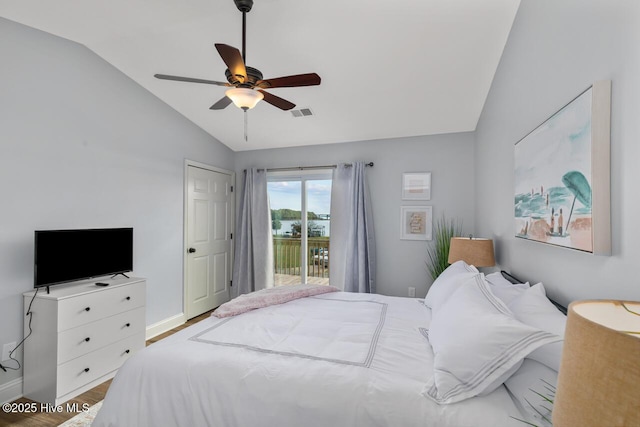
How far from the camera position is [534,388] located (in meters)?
1.08

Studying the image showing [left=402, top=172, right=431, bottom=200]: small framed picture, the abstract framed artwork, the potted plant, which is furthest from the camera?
[left=402, top=172, right=431, bottom=200]: small framed picture

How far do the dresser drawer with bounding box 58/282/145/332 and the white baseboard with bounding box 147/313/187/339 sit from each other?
2.47ft

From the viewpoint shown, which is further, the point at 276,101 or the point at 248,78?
the point at 276,101

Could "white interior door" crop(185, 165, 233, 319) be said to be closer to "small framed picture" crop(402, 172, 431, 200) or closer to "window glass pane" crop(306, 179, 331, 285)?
"window glass pane" crop(306, 179, 331, 285)

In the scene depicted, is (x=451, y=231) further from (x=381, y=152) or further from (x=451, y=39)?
(x=451, y=39)

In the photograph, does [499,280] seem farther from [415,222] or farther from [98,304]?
[98,304]

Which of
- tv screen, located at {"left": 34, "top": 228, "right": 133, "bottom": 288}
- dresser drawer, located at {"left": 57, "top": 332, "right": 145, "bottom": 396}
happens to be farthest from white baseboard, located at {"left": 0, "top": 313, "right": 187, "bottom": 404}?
tv screen, located at {"left": 34, "top": 228, "right": 133, "bottom": 288}

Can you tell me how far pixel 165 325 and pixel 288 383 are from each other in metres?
2.94

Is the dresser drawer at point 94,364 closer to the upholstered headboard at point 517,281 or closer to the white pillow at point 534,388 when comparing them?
the white pillow at point 534,388

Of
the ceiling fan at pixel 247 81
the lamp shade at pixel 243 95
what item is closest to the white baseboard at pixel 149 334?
the ceiling fan at pixel 247 81

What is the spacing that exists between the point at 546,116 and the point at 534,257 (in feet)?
2.54

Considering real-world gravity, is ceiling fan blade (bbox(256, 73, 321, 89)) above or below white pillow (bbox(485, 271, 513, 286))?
above

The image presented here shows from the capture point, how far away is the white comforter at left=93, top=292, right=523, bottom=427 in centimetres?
118

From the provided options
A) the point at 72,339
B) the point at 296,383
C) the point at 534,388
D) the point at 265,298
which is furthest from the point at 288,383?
the point at 72,339
